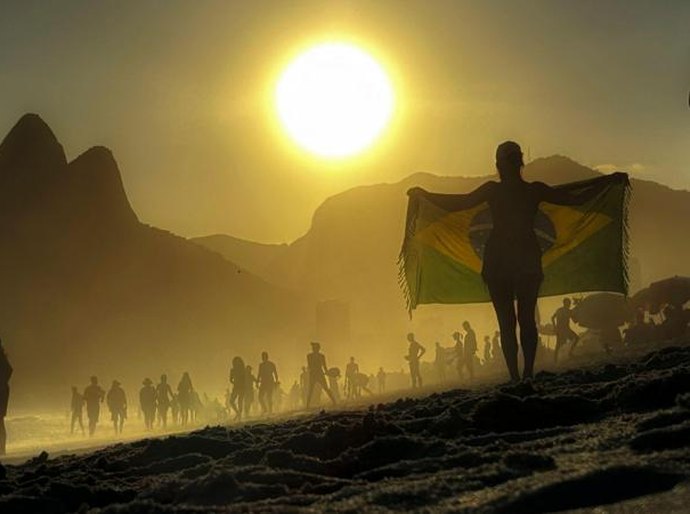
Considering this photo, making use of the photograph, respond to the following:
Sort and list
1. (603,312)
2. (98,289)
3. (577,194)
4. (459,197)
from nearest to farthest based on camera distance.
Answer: (459,197) < (577,194) < (603,312) < (98,289)

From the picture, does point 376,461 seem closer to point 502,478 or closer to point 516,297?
point 502,478

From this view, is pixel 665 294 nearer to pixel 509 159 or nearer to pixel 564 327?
pixel 564 327

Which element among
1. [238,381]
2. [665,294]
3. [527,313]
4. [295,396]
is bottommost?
[527,313]

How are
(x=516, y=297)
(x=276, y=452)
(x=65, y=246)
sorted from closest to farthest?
(x=276, y=452) < (x=516, y=297) < (x=65, y=246)

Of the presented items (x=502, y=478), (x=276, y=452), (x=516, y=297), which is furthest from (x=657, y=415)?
(x=516, y=297)

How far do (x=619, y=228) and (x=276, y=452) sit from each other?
683 centimetres

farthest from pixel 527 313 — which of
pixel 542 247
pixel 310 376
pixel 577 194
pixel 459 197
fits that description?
pixel 310 376

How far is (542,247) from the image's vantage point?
10.3 m

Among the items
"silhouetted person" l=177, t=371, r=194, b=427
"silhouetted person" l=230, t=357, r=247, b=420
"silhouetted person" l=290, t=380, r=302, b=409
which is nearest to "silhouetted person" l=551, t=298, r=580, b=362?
"silhouetted person" l=230, t=357, r=247, b=420

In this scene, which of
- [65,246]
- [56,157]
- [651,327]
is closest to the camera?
[651,327]

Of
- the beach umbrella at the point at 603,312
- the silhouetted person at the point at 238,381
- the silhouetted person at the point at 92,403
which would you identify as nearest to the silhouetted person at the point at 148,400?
the silhouetted person at the point at 92,403

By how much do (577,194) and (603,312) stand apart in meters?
19.2

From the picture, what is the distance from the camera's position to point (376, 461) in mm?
3906

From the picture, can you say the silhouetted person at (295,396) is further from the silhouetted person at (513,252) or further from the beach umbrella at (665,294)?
the silhouetted person at (513,252)
